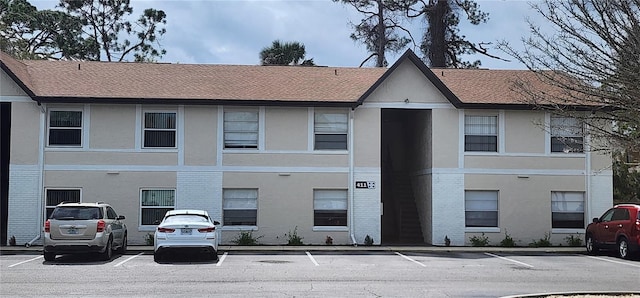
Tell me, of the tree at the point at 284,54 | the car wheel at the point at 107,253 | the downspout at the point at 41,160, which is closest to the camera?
the car wheel at the point at 107,253

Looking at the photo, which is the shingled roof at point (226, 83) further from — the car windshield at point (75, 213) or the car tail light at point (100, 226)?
the car tail light at point (100, 226)

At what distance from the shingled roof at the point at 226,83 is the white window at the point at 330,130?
71 cm

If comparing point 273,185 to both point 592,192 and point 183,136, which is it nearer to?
point 183,136

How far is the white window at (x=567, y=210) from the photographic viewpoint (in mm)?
28047

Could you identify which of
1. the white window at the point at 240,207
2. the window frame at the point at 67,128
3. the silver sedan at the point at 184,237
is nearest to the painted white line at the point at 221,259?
the silver sedan at the point at 184,237

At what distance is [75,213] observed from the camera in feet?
66.3

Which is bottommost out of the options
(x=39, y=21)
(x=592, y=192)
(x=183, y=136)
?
(x=592, y=192)

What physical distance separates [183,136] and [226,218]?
3.33 m

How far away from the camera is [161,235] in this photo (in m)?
20.2

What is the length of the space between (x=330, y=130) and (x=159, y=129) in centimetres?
619

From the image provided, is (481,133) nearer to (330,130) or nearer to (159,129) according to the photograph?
(330,130)

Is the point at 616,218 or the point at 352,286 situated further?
the point at 616,218

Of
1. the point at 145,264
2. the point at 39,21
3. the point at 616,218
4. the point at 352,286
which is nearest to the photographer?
the point at 352,286

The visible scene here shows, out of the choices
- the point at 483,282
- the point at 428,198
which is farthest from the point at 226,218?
the point at 483,282
